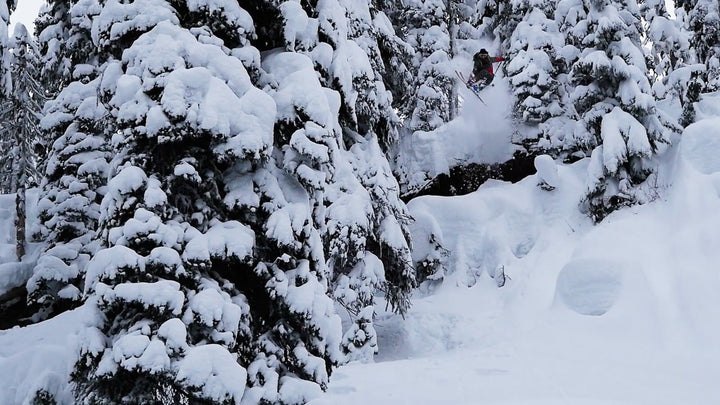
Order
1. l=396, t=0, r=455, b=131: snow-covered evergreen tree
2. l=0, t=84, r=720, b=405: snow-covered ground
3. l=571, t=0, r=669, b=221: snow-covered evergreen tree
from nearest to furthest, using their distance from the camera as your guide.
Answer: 1. l=0, t=84, r=720, b=405: snow-covered ground
2. l=571, t=0, r=669, b=221: snow-covered evergreen tree
3. l=396, t=0, r=455, b=131: snow-covered evergreen tree

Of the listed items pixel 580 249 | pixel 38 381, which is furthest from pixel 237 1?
pixel 580 249

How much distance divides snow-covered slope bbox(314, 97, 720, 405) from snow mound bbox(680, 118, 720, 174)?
0.03 m

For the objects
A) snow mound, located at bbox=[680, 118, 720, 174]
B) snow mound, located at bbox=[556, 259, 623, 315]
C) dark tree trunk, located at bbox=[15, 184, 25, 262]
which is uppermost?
snow mound, located at bbox=[680, 118, 720, 174]

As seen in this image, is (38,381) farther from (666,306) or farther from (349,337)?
(666,306)

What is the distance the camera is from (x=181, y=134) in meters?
5.21

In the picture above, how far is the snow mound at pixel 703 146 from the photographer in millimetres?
12344

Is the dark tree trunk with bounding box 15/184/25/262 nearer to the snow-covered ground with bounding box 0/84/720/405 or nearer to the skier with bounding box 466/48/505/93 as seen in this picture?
the snow-covered ground with bounding box 0/84/720/405

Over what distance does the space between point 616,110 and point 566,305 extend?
521 centimetres

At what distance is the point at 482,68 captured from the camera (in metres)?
18.4

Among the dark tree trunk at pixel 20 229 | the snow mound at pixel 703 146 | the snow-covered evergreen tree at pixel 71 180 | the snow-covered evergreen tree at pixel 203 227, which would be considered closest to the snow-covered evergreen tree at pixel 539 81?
the snow mound at pixel 703 146

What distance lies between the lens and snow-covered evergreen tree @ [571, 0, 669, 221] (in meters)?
13.2

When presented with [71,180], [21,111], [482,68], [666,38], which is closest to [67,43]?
[71,180]

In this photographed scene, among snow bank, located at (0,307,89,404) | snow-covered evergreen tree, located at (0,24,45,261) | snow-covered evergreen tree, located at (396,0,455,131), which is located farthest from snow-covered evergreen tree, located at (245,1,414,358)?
snow-covered evergreen tree, located at (0,24,45,261)

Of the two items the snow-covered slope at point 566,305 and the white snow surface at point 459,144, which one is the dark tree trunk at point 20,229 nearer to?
the snow-covered slope at point 566,305
